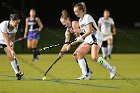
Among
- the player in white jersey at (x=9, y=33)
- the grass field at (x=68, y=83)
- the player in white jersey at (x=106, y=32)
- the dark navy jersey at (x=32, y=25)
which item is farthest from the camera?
the player in white jersey at (x=106, y=32)

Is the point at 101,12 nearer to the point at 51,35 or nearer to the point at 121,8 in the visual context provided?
the point at 121,8

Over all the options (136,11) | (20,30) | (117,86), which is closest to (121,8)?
(136,11)

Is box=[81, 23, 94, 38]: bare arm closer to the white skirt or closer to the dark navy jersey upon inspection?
the white skirt

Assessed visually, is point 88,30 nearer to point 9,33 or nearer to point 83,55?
point 83,55

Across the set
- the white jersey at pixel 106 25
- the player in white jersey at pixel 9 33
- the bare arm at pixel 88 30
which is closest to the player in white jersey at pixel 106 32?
the white jersey at pixel 106 25

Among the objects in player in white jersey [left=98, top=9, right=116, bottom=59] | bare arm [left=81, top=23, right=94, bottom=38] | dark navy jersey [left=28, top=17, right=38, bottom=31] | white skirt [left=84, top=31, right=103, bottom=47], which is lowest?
player in white jersey [left=98, top=9, right=116, bottom=59]

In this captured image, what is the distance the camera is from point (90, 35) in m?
11.9

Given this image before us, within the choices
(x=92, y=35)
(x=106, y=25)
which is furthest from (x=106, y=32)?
(x=92, y=35)

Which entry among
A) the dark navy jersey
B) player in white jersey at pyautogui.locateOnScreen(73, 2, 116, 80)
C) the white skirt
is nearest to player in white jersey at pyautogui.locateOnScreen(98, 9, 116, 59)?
the dark navy jersey

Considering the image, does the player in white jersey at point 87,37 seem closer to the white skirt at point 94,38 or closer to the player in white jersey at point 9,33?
the white skirt at point 94,38

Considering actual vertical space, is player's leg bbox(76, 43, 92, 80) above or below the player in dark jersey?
above

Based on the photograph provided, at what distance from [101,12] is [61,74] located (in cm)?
1479

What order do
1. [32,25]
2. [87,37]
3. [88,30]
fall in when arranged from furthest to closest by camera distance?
[32,25] → [87,37] → [88,30]

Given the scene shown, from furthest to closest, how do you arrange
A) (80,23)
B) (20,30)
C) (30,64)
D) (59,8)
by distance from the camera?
(59,8) → (20,30) → (30,64) → (80,23)
